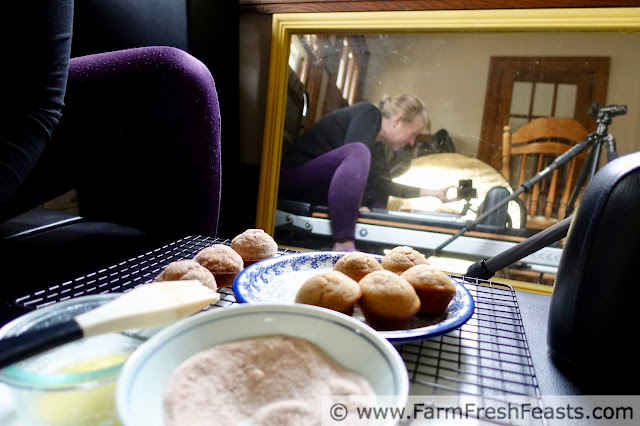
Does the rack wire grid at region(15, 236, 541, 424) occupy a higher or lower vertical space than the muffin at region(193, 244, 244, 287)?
lower

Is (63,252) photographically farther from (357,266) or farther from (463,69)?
(463,69)

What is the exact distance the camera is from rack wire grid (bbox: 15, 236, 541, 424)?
0.48 meters

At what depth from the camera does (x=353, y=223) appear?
176cm

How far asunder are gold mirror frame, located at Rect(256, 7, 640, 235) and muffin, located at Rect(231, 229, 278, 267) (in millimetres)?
972

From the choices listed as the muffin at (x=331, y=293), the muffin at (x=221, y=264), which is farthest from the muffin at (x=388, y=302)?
the muffin at (x=221, y=264)

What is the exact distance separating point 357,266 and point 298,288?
98mm

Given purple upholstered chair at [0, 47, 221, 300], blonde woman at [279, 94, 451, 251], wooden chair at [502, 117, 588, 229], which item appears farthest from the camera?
blonde woman at [279, 94, 451, 251]

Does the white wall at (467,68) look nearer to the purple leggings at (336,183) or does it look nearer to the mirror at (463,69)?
the mirror at (463,69)

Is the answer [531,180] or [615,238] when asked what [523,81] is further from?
[615,238]

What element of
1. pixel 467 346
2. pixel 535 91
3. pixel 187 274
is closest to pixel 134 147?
pixel 187 274

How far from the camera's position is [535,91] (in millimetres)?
1547

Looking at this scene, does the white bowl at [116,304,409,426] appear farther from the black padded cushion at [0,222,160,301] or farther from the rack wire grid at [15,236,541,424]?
the black padded cushion at [0,222,160,301]

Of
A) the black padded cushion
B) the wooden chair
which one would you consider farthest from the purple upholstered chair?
the wooden chair

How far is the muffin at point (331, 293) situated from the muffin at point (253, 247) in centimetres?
21
